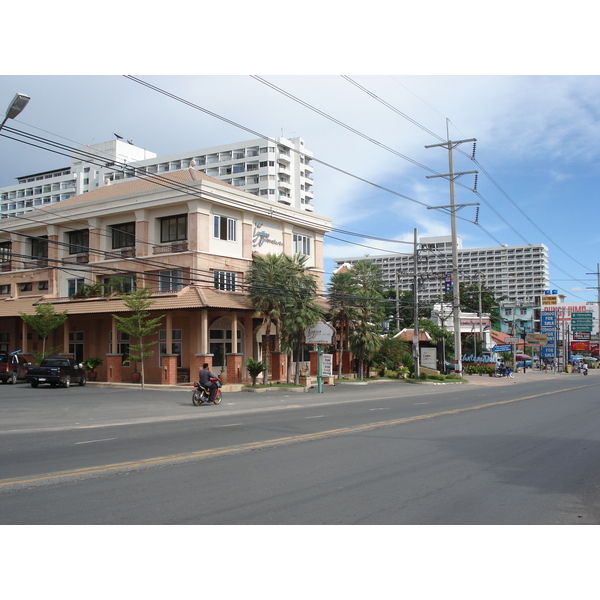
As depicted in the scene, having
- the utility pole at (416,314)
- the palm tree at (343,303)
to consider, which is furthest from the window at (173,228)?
the utility pole at (416,314)

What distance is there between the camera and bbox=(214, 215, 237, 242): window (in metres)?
36.8

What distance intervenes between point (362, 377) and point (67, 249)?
74.2 feet

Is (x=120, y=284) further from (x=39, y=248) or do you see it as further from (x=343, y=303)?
(x=343, y=303)

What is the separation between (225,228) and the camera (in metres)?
37.4

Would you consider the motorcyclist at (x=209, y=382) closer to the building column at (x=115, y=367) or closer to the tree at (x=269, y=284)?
→ the tree at (x=269, y=284)

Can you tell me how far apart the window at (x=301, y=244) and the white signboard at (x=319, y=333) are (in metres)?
9.73

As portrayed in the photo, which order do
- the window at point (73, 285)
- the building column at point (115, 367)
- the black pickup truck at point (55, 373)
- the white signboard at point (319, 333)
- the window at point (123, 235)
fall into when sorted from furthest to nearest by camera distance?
the window at point (73, 285) → the window at point (123, 235) → the building column at point (115, 367) → the white signboard at point (319, 333) → the black pickup truck at point (55, 373)

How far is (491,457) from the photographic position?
11211 millimetres

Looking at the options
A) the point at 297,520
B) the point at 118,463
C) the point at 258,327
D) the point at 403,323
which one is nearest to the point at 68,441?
the point at 118,463

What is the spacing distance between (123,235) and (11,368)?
422 inches

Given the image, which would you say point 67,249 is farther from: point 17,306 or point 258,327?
point 258,327

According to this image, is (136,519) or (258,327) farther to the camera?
(258,327)

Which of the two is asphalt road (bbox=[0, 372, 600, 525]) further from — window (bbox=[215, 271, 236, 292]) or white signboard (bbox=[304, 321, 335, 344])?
window (bbox=[215, 271, 236, 292])

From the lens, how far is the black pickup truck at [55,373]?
32375mm
